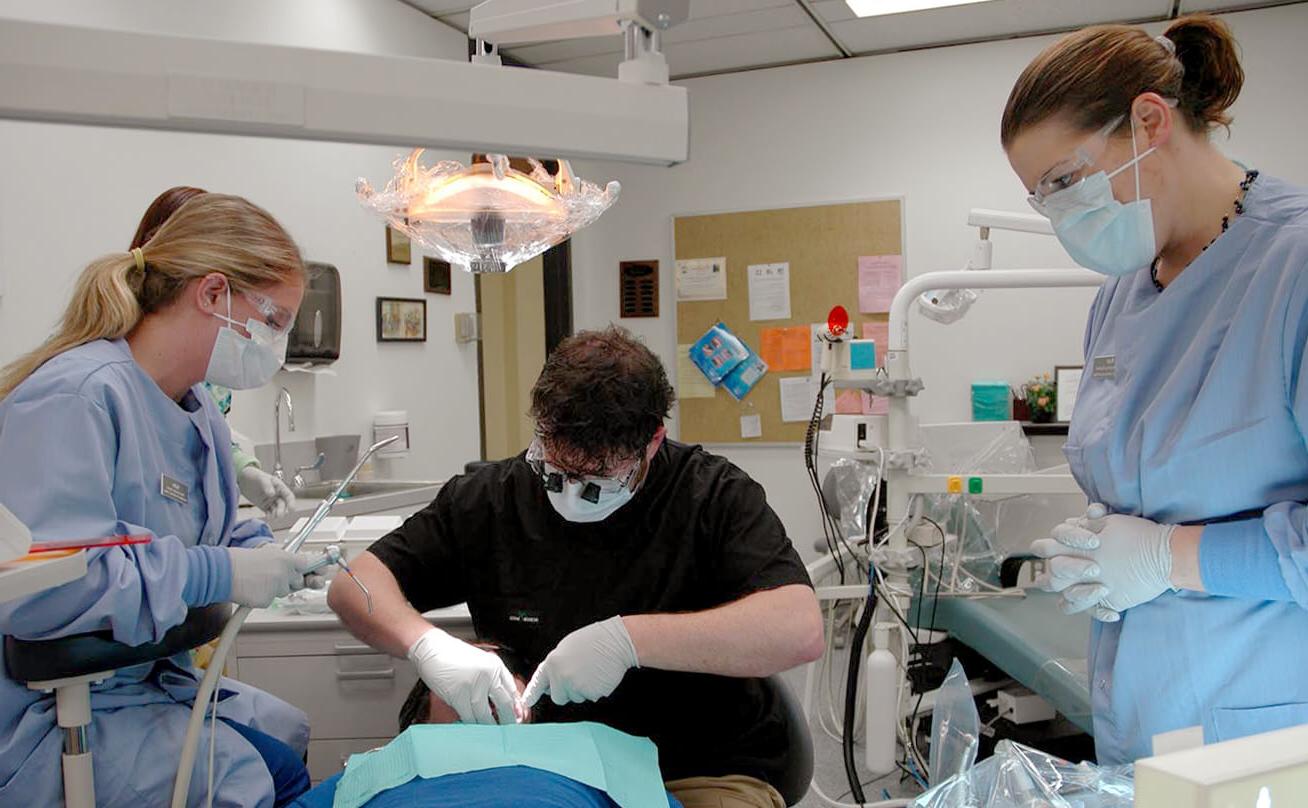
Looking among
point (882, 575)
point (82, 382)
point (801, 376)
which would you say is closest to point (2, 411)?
point (82, 382)

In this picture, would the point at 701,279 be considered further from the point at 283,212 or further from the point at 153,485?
the point at 153,485

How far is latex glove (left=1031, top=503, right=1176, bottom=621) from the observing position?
119 centimetres

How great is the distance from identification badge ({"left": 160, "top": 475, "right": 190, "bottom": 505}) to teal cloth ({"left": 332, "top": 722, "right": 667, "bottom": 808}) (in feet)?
1.50

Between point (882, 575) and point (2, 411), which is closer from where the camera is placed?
point (2, 411)

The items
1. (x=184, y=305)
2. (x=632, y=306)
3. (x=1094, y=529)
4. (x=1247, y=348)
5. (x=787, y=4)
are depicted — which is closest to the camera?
(x=1247, y=348)

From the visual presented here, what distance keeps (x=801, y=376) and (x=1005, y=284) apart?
2035mm

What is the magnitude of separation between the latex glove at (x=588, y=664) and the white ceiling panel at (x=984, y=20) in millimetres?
3158

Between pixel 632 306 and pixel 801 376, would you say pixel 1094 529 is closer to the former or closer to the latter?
pixel 801 376

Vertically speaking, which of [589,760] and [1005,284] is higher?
[1005,284]

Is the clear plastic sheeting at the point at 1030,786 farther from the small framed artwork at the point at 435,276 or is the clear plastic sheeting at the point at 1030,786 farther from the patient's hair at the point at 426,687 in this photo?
the small framed artwork at the point at 435,276

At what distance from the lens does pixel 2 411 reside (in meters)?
1.20

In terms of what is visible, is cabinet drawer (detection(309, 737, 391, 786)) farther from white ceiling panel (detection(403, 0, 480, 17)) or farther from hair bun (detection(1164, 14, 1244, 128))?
white ceiling panel (detection(403, 0, 480, 17))

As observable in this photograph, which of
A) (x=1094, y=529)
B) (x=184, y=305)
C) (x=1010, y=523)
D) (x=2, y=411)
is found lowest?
(x=1010, y=523)

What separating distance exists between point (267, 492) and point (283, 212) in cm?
143
